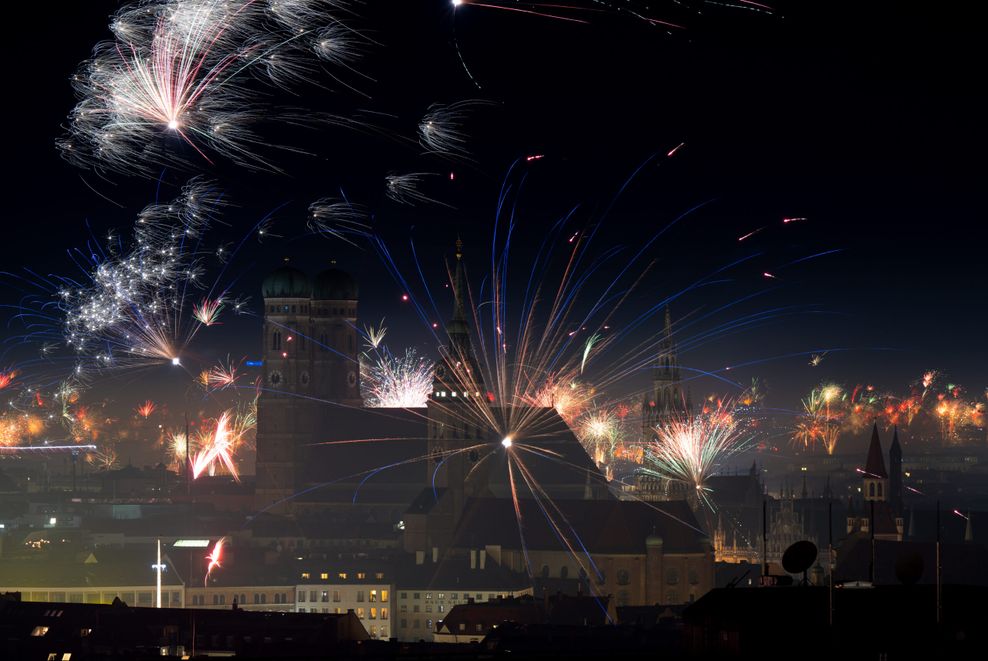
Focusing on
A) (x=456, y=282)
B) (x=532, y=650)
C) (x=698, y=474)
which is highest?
(x=456, y=282)

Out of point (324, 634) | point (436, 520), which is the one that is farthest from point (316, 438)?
point (324, 634)

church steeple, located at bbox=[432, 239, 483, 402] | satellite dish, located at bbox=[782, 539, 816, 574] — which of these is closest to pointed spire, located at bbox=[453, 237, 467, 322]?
church steeple, located at bbox=[432, 239, 483, 402]

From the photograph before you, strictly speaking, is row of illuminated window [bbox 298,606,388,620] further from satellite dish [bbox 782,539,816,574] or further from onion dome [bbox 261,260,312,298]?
satellite dish [bbox 782,539,816,574]

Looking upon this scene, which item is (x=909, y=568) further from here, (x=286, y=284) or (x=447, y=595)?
(x=286, y=284)

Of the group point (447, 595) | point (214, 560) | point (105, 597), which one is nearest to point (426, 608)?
point (447, 595)

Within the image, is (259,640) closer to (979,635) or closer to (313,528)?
(979,635)

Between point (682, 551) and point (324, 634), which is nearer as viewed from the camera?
point (324, 634)
